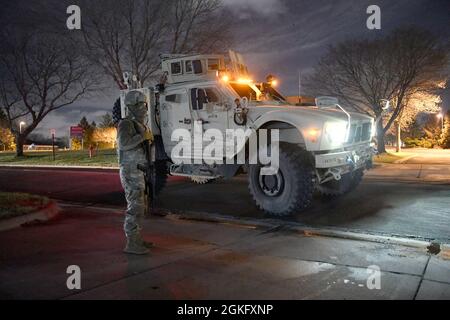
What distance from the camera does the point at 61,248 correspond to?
610cm

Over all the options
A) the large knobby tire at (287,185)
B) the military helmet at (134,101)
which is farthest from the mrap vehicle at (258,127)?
the military helmet at (134,101)

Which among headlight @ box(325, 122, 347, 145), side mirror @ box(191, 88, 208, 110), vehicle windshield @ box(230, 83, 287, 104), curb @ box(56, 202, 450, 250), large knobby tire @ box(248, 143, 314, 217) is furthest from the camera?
side mirror @ box(191, 88, 208, 110)

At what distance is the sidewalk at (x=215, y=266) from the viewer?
172 inches

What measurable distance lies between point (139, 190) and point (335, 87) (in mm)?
24167

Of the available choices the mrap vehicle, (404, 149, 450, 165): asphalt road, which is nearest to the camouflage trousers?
the mrap vehicle

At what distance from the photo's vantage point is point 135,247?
5781 millimetres

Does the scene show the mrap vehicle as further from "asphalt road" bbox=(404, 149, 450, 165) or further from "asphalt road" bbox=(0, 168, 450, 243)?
"asphalt road" bbox=(404, 149, 450, 165)

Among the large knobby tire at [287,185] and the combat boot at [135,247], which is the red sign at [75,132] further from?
the combat boot at [135,247]

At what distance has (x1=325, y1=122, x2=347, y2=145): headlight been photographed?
25.8ft

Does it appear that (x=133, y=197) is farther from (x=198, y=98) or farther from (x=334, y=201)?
(x=334, y=201)

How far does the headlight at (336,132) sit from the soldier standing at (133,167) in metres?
3.36

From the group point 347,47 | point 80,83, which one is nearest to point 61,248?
point 347,47

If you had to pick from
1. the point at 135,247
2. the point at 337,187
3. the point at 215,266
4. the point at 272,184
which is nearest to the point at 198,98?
the point at 272,184
